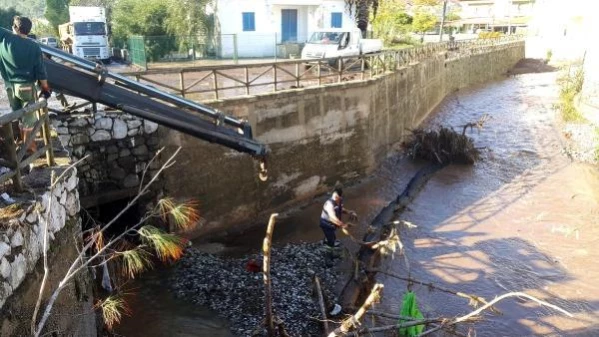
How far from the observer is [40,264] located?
15.3 ft

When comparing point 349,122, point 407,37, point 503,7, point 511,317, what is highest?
point 503,7

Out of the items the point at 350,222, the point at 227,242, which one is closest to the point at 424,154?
the point at 350,222

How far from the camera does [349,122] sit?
15.6 m

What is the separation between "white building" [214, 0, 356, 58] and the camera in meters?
27.7

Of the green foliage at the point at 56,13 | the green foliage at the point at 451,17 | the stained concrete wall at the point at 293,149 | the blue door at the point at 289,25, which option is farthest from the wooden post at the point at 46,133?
the green foliage at the point at 451,17

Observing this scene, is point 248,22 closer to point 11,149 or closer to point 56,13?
point 11,149

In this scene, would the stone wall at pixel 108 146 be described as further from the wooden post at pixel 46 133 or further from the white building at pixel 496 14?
the white building at pixel 496 14

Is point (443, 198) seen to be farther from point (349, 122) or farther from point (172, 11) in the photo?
point (172, 11)

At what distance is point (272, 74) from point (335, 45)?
3425 mm

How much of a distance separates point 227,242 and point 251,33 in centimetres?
1953

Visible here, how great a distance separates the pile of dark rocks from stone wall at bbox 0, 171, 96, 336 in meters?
3.06

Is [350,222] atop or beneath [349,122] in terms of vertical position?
beneath

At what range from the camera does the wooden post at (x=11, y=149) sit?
4553mm

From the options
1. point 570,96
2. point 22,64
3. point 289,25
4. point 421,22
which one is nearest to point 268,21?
point 289,25
